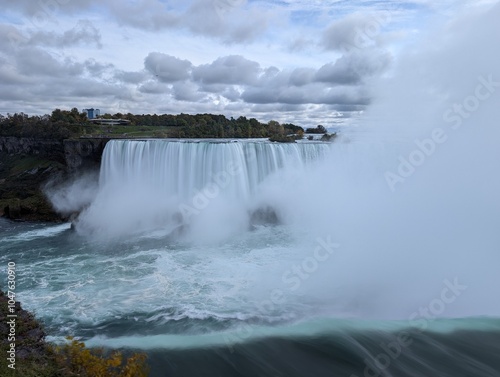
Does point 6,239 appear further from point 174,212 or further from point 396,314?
point 396,314

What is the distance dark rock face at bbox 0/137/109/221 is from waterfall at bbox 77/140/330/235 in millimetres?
3603

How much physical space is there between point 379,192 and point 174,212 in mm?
12713

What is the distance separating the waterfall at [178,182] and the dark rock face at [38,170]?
11.8ft

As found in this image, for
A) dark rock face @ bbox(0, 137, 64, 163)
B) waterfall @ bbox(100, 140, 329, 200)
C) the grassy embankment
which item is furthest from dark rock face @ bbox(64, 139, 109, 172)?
the grassy embankment

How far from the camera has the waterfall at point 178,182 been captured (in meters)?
24.0

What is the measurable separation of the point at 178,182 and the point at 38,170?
54.6 ft

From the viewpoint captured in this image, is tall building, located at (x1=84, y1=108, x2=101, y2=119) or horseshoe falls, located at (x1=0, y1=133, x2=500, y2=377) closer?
horseshoe falls, located at (x1=0, y1=133, x2=500, y2=377)

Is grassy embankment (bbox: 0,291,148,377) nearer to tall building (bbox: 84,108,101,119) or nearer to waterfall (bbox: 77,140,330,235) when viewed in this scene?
waterfall (bbox: 77,140,330,235)

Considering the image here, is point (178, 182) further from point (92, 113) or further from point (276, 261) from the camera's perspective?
point (92, 113)

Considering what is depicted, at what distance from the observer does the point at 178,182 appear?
2509 centimetres

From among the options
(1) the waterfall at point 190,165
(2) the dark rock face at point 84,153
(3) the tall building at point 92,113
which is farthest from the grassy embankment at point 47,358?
(3) the tall building at point 92,113

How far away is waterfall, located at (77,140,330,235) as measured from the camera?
24031 mm

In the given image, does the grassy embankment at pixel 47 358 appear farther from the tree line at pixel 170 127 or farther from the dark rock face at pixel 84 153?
the tree line at pixel 170 127

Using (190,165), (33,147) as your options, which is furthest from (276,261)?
(33,147)
